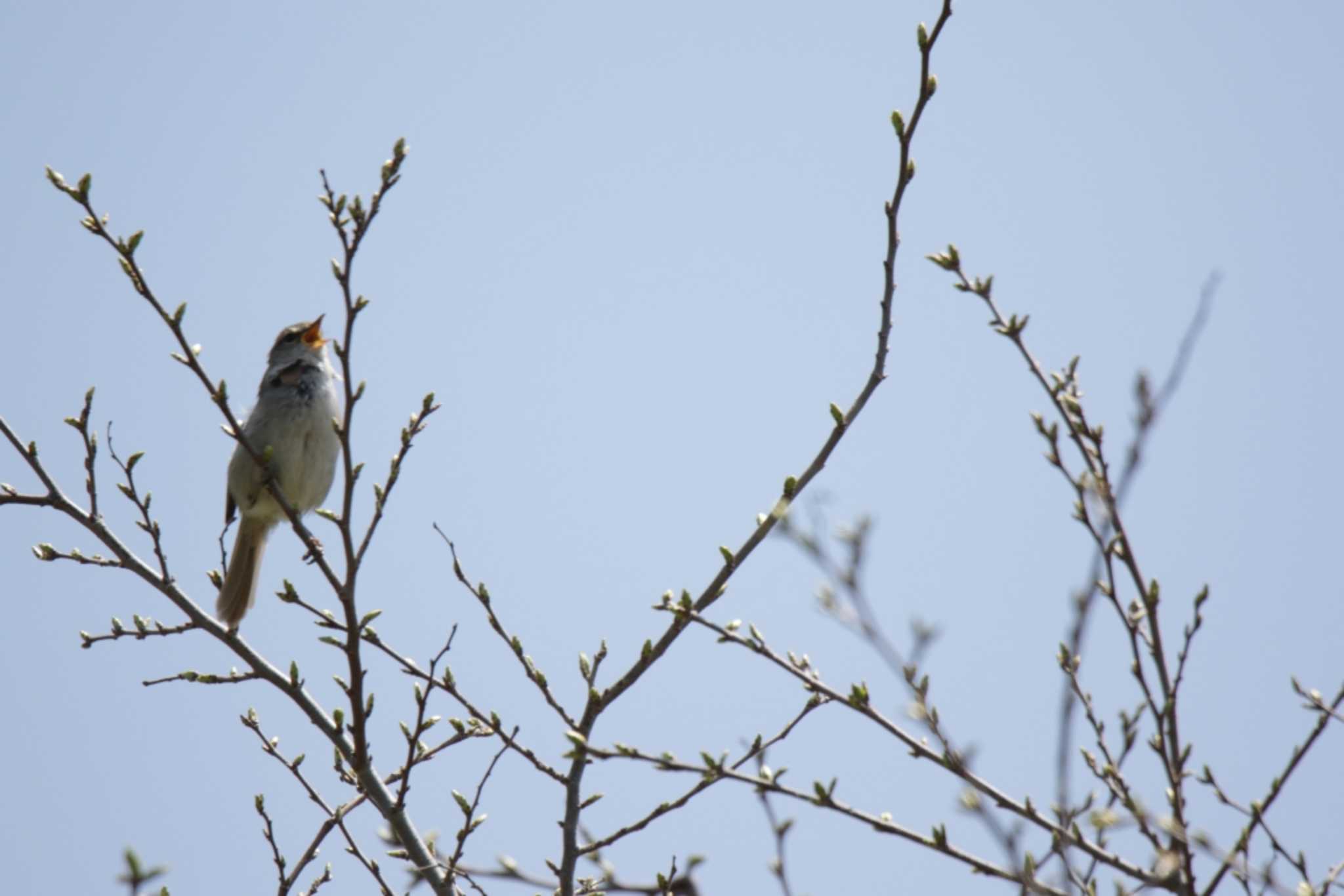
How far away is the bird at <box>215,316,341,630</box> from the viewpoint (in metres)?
7.49

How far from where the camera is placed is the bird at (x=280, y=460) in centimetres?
749

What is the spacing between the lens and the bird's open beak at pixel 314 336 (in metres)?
8.15

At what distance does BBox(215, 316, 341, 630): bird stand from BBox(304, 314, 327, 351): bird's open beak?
0.14m

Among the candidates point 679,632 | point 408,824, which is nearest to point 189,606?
point 408,824

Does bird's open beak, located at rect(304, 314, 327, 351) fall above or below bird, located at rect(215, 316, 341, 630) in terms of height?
above

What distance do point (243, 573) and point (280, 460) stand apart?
0.74m

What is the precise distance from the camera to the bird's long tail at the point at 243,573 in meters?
7.48

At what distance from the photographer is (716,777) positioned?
10.1 feet

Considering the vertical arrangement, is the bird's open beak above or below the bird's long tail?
above

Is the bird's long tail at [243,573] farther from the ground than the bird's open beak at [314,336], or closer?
closer

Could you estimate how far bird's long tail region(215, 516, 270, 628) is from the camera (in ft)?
24.6

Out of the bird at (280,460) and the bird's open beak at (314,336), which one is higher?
the bird's open beak at (314,336)

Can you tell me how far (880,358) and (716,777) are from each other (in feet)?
4.99

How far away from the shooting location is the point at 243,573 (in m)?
7.64
